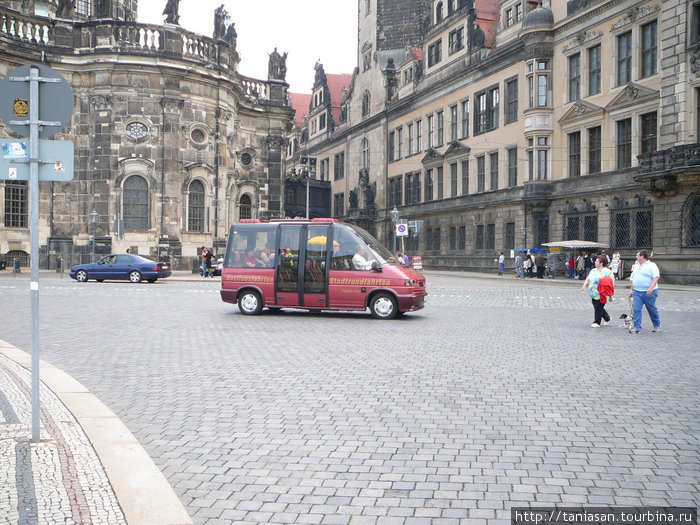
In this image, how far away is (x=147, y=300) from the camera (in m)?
21.4

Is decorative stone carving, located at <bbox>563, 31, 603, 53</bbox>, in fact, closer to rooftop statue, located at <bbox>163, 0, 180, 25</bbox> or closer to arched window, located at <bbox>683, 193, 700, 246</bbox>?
arched window, located at <bbox>683, 193, 700, 246</bbox>

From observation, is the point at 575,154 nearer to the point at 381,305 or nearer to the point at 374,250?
the point at 374,250

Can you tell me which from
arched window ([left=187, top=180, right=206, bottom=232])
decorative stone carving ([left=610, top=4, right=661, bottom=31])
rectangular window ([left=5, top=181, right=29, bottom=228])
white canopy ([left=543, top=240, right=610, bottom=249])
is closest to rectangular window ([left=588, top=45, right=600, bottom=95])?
decorative stone carving ([left=610, top=4, right=661, bottom=31])

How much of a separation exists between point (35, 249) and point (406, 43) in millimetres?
66584

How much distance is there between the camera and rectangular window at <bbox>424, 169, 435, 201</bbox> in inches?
2221

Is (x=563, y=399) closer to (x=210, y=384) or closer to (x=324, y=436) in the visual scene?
(x=324, y=436)

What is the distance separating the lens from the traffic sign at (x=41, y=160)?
549 centimetres

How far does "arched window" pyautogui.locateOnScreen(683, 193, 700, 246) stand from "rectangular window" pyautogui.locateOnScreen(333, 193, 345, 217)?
154 ft

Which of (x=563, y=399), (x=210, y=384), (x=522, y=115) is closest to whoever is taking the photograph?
(x=563, y=399)

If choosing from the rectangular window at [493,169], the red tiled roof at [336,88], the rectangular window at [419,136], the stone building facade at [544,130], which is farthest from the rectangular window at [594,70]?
the red tiled roof at [336,88]

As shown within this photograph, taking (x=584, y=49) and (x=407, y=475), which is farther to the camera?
(x=584, y=49)

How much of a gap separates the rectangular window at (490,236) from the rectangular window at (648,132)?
13.8 meters

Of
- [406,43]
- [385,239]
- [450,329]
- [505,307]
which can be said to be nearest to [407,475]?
[450,329]

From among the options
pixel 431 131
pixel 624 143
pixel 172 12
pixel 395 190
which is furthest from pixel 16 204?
pixel 624 143
